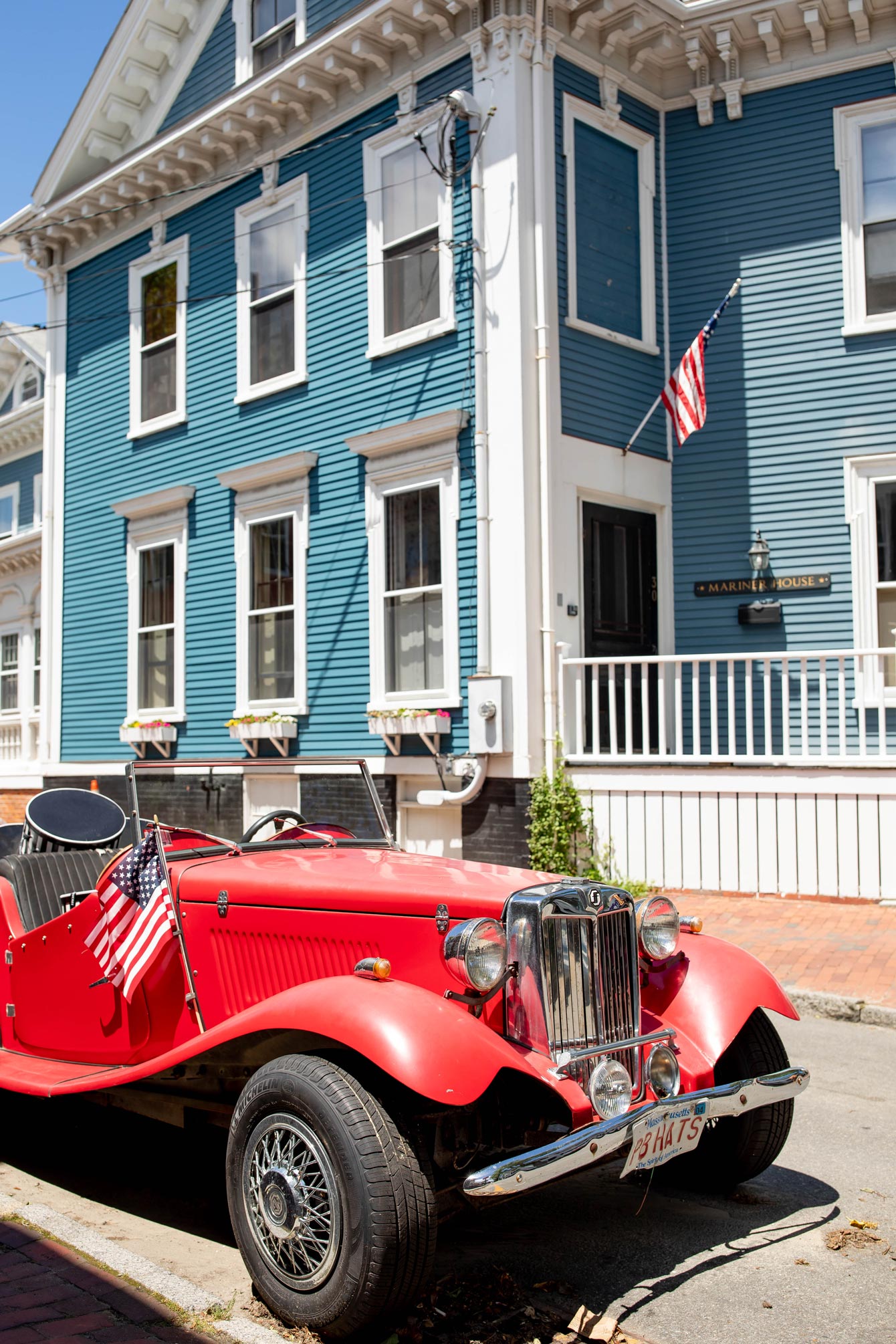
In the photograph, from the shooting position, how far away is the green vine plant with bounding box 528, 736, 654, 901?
10.9 m

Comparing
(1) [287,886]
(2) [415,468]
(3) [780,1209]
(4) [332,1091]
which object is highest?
(2) [415,468]

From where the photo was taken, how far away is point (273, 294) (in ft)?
46.1

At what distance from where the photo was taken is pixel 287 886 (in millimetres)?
4234

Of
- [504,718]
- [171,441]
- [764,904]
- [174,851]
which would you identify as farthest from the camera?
[171,441]

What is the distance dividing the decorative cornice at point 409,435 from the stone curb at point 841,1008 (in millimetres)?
6370

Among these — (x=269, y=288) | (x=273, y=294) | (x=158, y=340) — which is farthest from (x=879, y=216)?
(x=158, y=340)

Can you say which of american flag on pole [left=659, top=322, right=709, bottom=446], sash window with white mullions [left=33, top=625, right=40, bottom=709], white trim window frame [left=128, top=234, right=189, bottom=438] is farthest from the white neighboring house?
american flag on pole [left=659, top=322, right=709, bottom=446]

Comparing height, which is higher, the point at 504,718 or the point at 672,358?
the point at 672,358

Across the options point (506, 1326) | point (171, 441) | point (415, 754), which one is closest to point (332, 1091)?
point (506, 1326)

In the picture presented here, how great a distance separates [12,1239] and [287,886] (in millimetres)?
1461

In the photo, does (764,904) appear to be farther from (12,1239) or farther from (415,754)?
(12,1239)

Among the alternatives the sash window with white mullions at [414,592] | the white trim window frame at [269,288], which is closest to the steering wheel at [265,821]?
the sash window with white mullions at [414,592]

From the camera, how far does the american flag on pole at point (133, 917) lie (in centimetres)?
453

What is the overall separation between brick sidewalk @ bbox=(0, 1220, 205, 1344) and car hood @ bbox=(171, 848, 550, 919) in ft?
4.07
